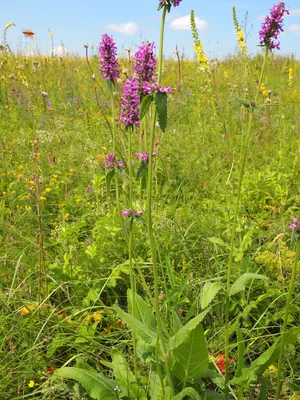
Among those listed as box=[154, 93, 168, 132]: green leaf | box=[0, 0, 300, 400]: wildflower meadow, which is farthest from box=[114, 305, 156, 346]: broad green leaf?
Result: box=[154, 93, 168, 132]: green leaf

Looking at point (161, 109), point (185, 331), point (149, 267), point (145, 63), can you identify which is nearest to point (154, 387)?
point (185, 331)

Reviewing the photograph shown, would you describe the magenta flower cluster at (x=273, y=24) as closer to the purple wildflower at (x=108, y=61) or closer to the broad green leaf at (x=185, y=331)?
the purple wildflower at (x=108, y=61)

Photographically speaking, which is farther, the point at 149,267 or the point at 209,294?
the point at 149,267

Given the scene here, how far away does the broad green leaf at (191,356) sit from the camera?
1271 millimetres

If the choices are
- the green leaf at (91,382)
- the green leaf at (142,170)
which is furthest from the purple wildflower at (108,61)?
the green leaf at (91,382)

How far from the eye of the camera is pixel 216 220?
7.55 feet

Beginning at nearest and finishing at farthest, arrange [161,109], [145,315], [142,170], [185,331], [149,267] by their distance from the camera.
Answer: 1. [161,109]
2. [185,331]
3. [142,170]
4. [145,315]
5. [149,267]

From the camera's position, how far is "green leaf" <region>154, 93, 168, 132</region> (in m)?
1.02

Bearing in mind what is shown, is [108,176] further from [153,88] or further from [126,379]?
[126,379]

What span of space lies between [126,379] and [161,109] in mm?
920

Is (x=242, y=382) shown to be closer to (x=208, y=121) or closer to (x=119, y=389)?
(x=119, y=389)

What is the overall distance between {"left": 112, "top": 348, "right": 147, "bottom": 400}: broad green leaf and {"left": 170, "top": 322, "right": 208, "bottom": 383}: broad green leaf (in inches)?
5.7

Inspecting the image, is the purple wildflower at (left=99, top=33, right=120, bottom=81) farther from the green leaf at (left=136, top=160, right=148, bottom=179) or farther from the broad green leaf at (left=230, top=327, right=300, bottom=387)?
the broad green leaf at (left=230, top=327, right=300, bottom=387)

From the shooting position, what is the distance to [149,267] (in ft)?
6.42
